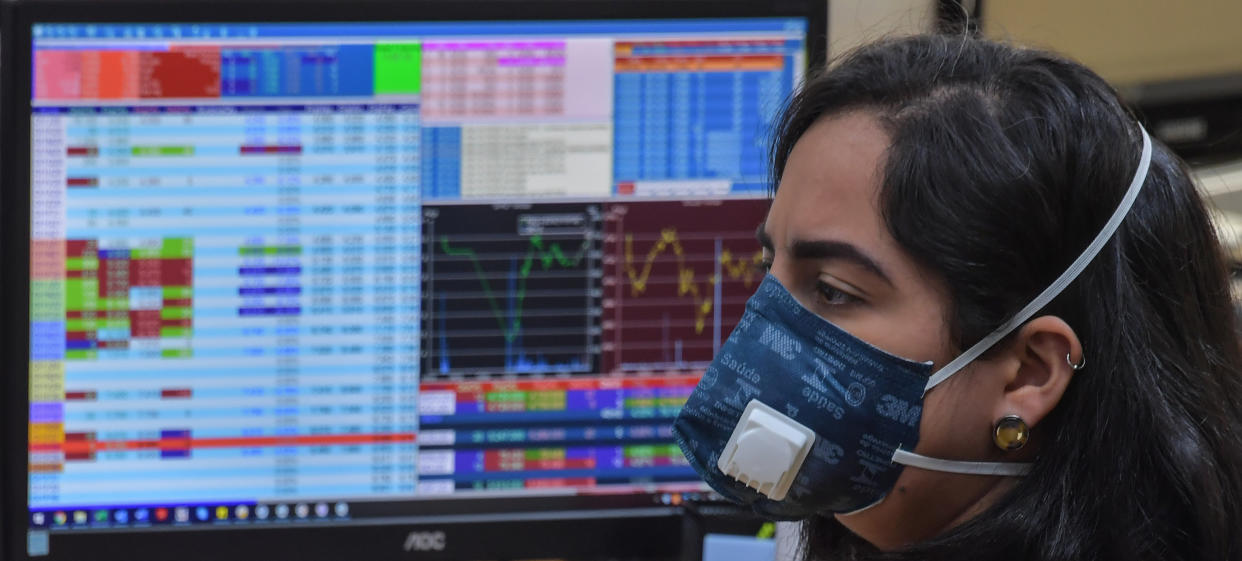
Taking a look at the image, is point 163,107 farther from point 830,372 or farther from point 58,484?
point 830,372

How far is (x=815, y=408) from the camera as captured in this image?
29.3 inches

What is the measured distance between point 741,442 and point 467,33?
0.45 meters

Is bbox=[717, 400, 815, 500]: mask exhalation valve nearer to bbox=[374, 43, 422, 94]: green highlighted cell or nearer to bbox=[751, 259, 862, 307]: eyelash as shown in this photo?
bbox=[751, 259, 862, 307]: eyelash

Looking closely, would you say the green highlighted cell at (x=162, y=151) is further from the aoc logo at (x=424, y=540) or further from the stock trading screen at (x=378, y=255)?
the aoc logo at (x=424, y=540)

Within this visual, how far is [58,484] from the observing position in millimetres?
976

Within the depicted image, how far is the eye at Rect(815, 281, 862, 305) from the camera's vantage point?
736 mm

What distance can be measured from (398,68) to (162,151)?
21 cm

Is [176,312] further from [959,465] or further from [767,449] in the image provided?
[959,465]

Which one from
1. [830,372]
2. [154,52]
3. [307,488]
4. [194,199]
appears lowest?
[307,488]

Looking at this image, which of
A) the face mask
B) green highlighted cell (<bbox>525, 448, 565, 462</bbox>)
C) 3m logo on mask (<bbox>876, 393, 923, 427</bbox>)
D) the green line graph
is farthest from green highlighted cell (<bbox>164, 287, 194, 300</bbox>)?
3m logo on mask (<bbox>876, 393, 923, 427</bbox>)

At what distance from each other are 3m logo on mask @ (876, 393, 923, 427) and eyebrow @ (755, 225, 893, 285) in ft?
0.25

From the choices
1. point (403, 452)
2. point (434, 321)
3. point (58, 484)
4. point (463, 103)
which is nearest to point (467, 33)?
point (463, 103)

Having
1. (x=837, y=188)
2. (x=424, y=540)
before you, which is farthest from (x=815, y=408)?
(x=424, y=540)

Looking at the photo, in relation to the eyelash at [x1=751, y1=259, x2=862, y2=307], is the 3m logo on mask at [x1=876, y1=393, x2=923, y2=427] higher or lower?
lower
